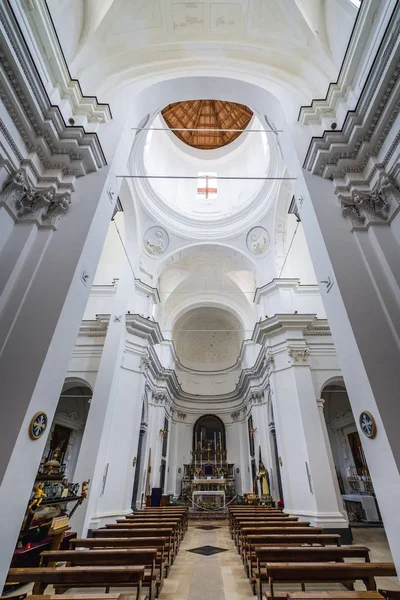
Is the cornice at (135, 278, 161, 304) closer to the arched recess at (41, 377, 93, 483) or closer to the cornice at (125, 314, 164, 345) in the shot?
the cornice at (125, 314, 164, 345)

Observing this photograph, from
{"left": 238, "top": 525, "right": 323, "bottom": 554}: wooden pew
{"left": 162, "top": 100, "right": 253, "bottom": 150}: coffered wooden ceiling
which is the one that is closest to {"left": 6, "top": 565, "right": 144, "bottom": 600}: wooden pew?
{"left": 238, "top": 525, "right": 323, "bottom": 554}: wooden pew

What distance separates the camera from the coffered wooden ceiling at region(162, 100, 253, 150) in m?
15.3

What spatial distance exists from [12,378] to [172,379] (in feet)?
39.5

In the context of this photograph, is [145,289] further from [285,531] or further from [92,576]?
[92,576]

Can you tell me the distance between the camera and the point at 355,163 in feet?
15.2

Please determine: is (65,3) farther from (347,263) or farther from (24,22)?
(347,263)

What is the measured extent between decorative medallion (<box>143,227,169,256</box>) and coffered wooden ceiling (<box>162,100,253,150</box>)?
23.3 ft

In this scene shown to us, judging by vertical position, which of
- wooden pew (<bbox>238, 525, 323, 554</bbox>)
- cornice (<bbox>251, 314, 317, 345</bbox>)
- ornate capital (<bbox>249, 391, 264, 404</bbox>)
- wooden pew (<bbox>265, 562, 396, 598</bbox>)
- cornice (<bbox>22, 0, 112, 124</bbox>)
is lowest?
wooden pew (<bbox>265, 562, 396, 598</bbox>)

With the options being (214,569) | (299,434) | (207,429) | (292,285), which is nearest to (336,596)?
(214,569)

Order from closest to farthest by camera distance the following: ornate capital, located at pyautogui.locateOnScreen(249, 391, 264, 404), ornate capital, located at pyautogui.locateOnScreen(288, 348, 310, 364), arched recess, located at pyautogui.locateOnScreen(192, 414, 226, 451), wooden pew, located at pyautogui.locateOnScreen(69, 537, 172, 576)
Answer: wooden pew, located at pyautogui.locateOnScreen(69, 537, 172, 576), ornate capital, located at pyautogui.locateOnScreen(288, 348, 310, 364), ornate capital, located at pyautogui.locateOnScreen(249, 391, 264, 404), arched recess, located at pyautogui.locateOnScreen(192, 414, 226, 451)

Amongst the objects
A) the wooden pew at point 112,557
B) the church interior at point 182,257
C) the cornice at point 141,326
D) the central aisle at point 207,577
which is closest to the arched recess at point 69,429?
the church interior at point 182,257

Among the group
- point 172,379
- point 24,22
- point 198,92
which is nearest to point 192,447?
point 172,379

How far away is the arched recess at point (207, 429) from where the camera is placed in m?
17.0

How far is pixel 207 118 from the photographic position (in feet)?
54.1
